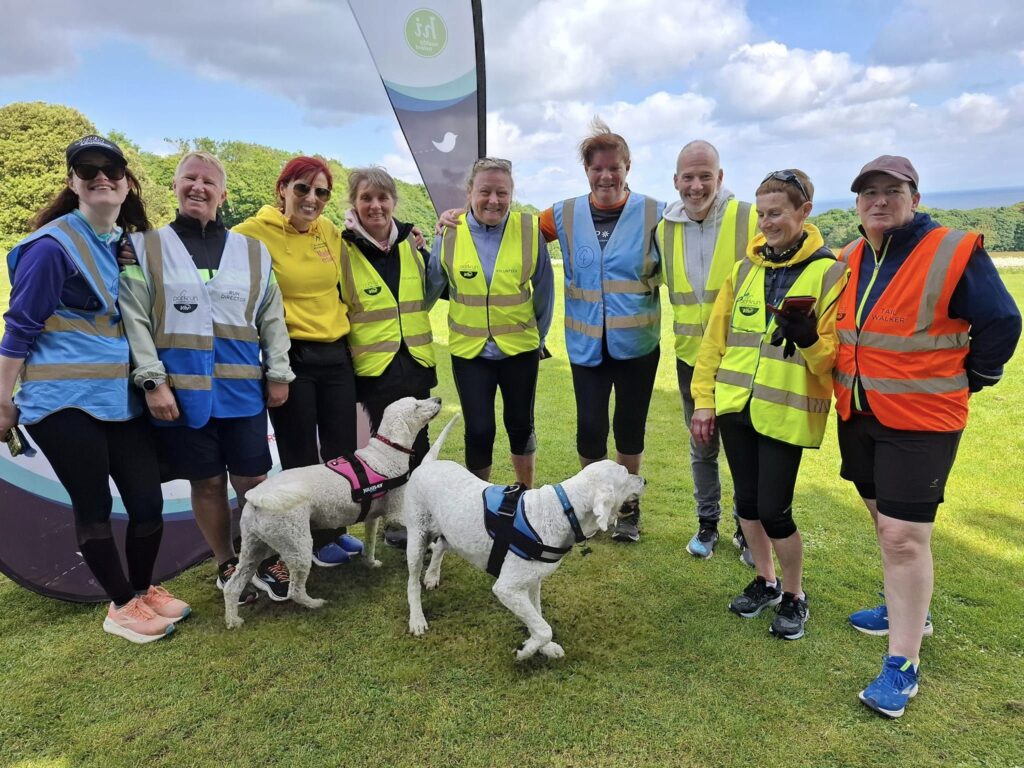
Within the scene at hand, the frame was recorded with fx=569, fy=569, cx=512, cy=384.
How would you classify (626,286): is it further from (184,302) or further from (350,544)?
(350,544)

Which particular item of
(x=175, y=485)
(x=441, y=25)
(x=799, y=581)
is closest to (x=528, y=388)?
(x=799, y=581)

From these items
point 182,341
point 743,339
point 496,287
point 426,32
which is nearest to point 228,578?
point 182,341

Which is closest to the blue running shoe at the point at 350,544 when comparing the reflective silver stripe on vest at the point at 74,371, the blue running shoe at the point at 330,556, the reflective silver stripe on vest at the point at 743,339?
the blue running shoe at the point at 330,556

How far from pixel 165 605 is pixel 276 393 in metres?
1.46

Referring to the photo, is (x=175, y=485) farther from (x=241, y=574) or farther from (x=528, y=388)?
(x=528, y=388)

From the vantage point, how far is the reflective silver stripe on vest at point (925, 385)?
2.48 metres

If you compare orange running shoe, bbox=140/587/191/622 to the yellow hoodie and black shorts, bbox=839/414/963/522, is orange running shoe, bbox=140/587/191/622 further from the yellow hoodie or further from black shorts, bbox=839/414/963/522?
black shorts, bbox=839/414/963/522

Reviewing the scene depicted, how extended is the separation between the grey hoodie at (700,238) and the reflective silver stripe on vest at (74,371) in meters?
3.20

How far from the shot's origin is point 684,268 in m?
3.59

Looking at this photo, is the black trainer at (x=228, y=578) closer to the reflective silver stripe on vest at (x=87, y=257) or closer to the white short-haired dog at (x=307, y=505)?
the white short-haired dog at (x=307, y=505)

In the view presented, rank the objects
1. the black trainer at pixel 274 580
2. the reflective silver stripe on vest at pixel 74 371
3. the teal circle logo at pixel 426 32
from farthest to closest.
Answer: the teal circle logo at pixel 426 32
the black trainer at pixel 274 580
the reflective silver stripe on vest at pixel 74 371

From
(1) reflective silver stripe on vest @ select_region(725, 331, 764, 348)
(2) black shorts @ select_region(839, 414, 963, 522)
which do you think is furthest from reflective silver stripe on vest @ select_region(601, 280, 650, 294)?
(2) black shorts @ select_region(839, 414, 963, 522)

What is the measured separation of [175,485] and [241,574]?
1.41m

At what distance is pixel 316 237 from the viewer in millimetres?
3582
